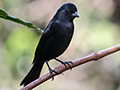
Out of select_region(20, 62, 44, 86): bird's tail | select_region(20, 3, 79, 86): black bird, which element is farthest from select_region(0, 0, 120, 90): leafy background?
select_region(20, 3, 79, 86): black bird

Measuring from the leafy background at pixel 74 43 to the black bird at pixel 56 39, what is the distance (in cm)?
200

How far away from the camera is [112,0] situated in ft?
21.8

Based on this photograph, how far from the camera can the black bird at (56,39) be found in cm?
328

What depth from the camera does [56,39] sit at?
10.8 ft

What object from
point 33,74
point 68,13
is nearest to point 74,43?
point 68,13

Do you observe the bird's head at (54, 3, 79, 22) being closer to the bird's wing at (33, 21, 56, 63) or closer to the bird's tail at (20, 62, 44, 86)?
the bird's wing at (33, 21, 56, 63)

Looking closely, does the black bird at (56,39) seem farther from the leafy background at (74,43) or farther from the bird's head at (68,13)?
the leafy background at (74,43)

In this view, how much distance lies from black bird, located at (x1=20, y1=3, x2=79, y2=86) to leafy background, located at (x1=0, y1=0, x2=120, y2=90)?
2004 millimetres

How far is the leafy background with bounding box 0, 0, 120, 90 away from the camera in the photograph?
5570mm

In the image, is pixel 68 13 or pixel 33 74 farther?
pixel 68 13

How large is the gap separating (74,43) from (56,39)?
2.71 meters

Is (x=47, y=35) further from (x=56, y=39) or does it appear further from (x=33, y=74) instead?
(x=33, y=74)

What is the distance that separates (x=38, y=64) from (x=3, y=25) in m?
3.17

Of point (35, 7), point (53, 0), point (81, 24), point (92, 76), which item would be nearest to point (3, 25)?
point (35, 7)
